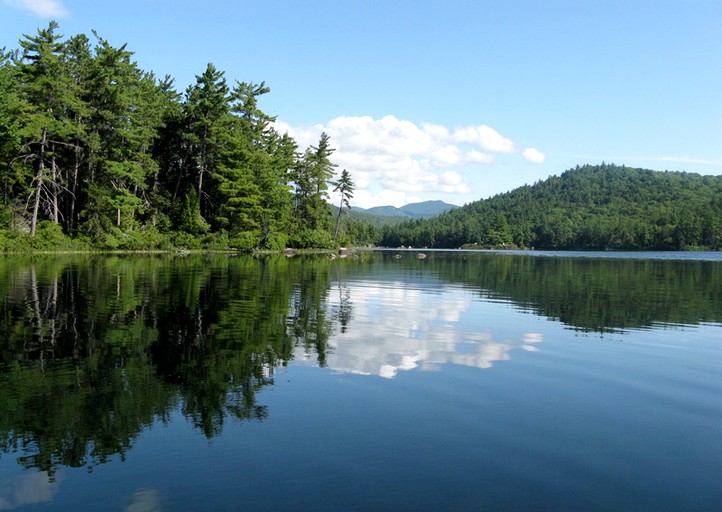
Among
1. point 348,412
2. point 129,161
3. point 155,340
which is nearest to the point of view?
point 348,412

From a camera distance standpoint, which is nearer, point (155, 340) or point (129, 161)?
point (155, 340)

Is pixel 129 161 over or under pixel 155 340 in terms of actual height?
over

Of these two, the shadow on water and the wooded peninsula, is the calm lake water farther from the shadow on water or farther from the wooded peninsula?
the wooded peninsula

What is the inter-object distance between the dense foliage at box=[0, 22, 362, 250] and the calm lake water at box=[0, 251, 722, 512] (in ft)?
136

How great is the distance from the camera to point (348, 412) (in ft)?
26.3

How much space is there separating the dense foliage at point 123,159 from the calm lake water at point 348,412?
41.4 m

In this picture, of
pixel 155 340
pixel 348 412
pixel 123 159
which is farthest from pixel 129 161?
pixel 348 412

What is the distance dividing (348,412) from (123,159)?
197 feet

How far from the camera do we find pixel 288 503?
207 inches

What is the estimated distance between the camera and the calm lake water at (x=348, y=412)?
560 cm

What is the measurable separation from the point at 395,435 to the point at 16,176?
58.7 m

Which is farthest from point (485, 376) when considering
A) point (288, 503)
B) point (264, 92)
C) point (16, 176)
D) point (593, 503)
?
point (264, 92)

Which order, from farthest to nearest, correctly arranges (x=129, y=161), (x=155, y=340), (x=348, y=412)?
(x=129, y=161) < (x=155, y=340) < (x=348, y=412)

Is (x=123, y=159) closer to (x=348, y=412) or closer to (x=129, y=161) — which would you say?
(x=129, y=161)
